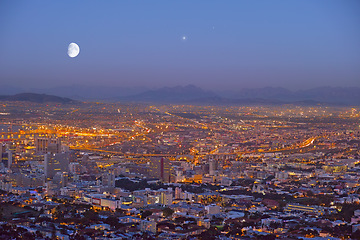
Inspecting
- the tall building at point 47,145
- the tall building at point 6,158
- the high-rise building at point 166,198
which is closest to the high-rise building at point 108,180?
the high-rise building at point 166,198

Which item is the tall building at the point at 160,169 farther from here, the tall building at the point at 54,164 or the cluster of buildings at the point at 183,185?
the tall building at the point at 54,164

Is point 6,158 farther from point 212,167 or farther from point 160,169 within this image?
point 212,167

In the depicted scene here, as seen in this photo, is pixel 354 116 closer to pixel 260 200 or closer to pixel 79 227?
pixel 260 200

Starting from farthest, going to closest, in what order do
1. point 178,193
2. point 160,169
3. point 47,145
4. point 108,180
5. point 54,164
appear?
point 47,145
point 54,164
point 160,169
point 108,180
point 178,193

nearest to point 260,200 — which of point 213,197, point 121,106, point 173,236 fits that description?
point 213,197

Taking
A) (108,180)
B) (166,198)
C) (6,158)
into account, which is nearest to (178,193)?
(166,198)

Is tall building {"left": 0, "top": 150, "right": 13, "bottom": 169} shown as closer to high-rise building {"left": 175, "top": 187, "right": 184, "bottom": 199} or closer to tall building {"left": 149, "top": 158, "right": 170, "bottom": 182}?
tall building {"left": 149, "top": 158, "right": 170, "bottom": 182}
